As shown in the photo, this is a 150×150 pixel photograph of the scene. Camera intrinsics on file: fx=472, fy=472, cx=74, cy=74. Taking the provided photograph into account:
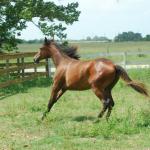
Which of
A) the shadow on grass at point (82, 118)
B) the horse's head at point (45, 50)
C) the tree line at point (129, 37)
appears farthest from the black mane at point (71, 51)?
the tree line at point (129, 37)

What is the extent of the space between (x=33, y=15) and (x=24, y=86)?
3.86 meters

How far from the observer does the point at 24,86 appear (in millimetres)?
19234

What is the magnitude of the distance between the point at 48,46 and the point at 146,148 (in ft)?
18.5

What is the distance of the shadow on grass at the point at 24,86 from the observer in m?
17.0

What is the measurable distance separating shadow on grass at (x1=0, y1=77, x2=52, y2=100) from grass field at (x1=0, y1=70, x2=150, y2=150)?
3.24ft

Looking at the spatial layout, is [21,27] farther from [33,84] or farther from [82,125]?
[82,125]

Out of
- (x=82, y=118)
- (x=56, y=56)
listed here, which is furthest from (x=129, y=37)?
(x=82, y=118)

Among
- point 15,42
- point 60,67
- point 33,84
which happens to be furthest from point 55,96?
point 15,42

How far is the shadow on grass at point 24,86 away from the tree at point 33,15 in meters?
2.17

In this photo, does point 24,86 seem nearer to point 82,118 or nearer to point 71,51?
point 71,51

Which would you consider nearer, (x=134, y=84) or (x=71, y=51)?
(x=134, y=84)

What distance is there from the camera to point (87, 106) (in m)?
13.3

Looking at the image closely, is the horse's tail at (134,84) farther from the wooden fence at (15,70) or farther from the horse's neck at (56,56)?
the wooden fence at (15,70)

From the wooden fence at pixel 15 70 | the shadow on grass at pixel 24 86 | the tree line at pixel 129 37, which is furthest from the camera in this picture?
the tree line at pixel 129 37
